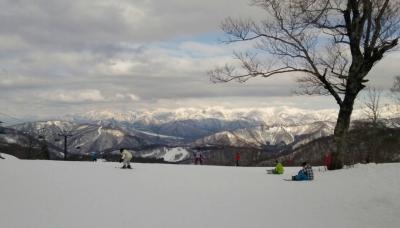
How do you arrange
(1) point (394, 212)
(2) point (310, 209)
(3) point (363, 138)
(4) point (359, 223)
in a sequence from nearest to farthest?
(4) point (359, 223) → (1) point (394, 212) → (2) point (310, 209) → (3) point (363, 138)

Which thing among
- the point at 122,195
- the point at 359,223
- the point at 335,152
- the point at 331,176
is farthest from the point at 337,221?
the point at 335,152

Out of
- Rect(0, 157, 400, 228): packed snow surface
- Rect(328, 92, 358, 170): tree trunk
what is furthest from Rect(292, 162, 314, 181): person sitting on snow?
Rect(328, 92, 358, 170): tree trunk

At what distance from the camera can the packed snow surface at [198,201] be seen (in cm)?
1071

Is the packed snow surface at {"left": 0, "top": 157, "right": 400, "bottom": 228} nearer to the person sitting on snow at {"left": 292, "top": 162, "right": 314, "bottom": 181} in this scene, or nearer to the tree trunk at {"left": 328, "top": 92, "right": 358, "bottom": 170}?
the person sitting on snow at {"left": 292, "top": 162, "right": 314, "bottom": 181}

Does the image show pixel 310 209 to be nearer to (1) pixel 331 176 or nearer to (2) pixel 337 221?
(2) pixel 337 221

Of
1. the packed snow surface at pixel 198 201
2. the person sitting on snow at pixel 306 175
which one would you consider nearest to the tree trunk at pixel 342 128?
the packed snow surface at pixel 198 201

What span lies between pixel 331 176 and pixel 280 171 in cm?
416

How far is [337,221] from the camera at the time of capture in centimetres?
1090

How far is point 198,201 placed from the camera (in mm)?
13453

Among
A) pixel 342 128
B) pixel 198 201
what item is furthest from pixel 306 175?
pixel 198 201

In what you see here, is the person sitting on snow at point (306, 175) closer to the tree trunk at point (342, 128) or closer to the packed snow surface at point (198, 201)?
the packed snow surface at point (198, 201)

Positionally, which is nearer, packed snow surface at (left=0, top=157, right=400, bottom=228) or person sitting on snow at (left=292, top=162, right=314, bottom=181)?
packed snow surface at (left=0, top=157, right=400, bottom=228)

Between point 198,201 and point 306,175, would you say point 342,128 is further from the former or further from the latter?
point 198,201

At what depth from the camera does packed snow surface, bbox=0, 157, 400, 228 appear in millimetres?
10711
